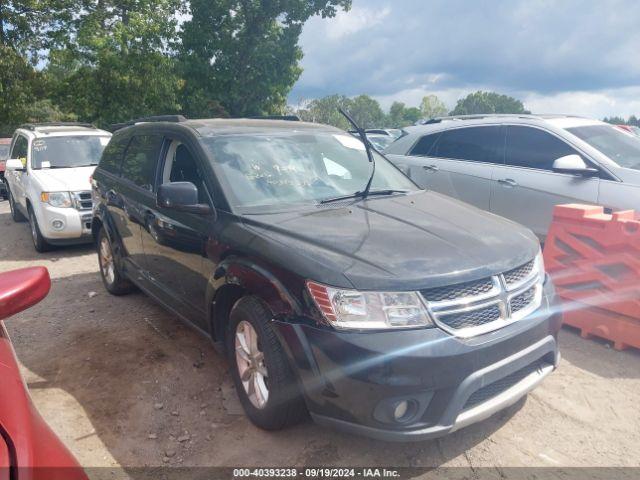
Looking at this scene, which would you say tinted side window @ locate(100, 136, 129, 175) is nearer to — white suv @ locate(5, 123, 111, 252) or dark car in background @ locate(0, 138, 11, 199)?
white suv @ locate(5, 123, 111, 252)

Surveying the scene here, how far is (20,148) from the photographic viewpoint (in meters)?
9.16

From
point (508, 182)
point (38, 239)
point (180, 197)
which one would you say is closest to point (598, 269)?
point (508, 182)

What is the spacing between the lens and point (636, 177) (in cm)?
476

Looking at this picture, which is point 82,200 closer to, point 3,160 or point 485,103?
point 3,160

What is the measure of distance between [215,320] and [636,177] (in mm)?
4128

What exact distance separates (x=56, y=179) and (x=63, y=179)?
0.10 meters

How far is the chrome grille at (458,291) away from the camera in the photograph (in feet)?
7.90

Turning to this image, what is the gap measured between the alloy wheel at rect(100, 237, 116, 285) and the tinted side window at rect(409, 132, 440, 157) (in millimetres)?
4126

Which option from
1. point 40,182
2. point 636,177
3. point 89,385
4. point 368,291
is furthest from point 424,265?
point 40,182

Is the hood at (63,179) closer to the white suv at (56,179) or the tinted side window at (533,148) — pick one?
the white suv at (56,179)

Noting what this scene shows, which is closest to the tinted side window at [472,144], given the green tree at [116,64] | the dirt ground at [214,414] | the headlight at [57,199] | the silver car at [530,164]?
the silver car at [530,164]

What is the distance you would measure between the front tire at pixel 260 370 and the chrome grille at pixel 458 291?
82 cm

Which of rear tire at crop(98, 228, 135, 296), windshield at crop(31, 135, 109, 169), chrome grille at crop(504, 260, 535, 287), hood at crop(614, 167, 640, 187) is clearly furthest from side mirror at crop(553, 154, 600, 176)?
windshield at crop(31, 135, 109, 169)

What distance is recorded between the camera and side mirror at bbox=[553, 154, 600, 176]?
498cm
